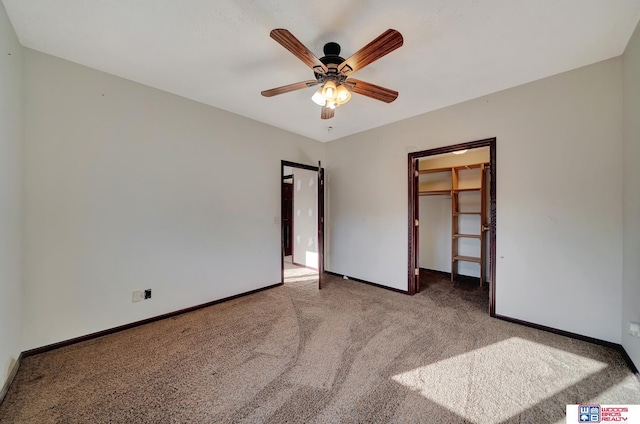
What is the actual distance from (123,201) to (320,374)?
8.19 ft

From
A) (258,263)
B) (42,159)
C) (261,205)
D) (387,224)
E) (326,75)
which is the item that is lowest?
(258,263)

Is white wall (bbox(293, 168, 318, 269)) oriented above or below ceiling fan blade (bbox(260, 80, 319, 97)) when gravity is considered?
below

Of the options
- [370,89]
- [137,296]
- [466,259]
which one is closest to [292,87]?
[370,89]

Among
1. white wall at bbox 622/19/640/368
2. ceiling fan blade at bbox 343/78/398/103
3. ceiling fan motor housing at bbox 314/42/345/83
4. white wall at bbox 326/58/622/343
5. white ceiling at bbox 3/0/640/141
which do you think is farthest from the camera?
white wall at bbox 326/58/622/343

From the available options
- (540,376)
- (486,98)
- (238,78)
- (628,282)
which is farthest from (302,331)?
(486,98)

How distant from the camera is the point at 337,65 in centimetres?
190

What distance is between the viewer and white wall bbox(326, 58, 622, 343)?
2117 mm

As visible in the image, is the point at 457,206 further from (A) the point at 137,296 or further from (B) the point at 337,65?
A: (A) the point at 137,296

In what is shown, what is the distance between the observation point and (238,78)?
244 cm

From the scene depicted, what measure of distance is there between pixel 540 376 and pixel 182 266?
3.50 metres

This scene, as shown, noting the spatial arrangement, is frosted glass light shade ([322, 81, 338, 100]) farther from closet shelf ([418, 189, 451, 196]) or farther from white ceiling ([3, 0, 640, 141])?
closet shelf ([418, 189, 451, 196])

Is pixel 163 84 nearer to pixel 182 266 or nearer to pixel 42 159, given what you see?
pixel 42 159

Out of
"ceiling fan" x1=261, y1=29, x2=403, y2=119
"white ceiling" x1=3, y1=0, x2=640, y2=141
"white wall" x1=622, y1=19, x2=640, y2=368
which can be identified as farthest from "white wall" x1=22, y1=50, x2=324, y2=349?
"white wall" x1=622, y1=19, x2=640, y2=368

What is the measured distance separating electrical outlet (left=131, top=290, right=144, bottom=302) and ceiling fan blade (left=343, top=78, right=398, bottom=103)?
9.59ft
